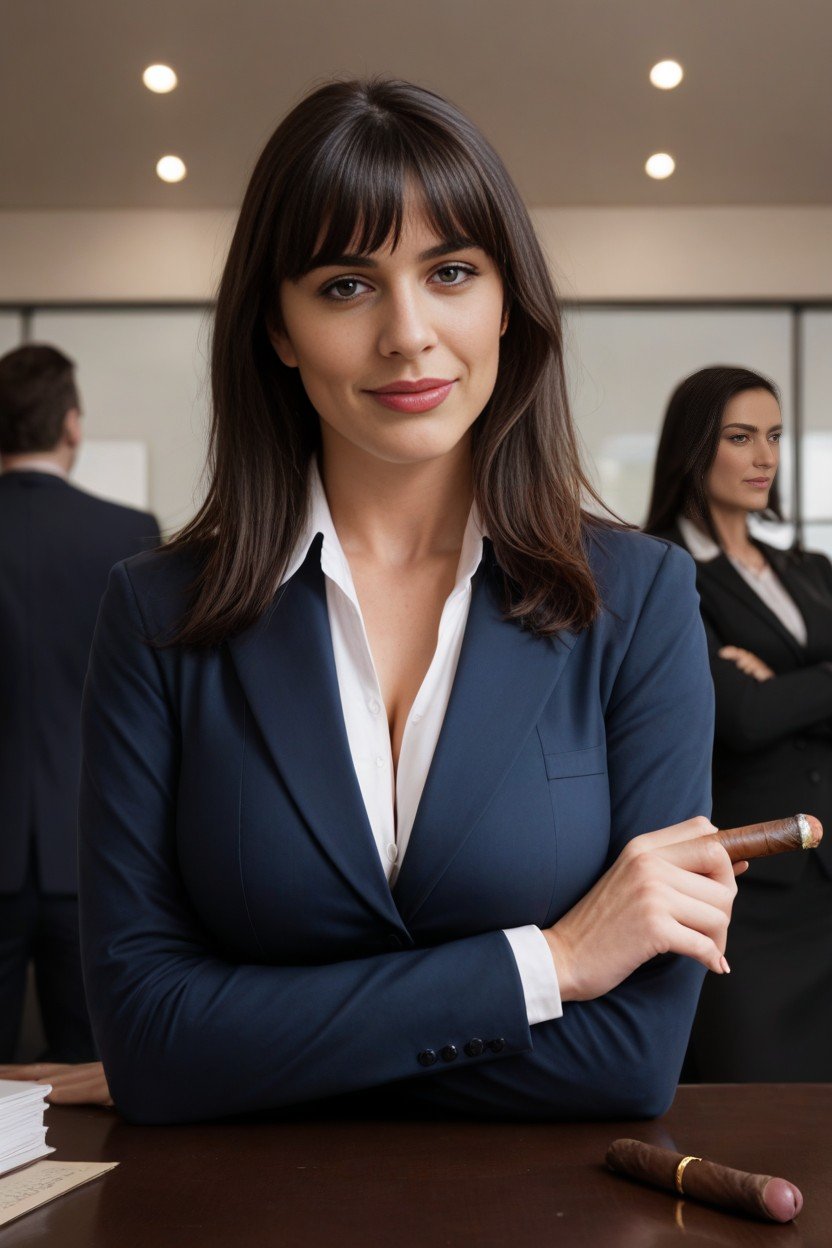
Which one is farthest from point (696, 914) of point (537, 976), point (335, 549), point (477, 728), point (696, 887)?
point (335, 549)

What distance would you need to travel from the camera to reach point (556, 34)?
5.33m

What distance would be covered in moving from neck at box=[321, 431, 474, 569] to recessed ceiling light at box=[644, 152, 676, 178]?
171 inches

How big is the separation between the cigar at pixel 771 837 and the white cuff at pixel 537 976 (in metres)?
0.18

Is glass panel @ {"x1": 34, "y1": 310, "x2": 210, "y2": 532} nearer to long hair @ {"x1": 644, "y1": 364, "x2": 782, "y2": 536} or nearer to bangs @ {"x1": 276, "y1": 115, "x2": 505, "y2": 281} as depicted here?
long hair @ {"x1": 644, "y1": 364, "x2": 782, "y2": 536}

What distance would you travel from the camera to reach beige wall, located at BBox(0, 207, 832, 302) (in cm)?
652

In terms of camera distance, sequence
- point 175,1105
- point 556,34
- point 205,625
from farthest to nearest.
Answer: point 556,34, point 205,625, point 175,1105

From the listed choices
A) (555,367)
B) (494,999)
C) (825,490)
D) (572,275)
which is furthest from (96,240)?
(494,999)

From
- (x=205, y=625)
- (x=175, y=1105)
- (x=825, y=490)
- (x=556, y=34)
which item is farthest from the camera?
(x=825, y=490)

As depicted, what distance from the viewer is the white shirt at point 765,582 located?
169 centimetres

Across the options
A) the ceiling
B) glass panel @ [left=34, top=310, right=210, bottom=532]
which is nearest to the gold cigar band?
the ceiling

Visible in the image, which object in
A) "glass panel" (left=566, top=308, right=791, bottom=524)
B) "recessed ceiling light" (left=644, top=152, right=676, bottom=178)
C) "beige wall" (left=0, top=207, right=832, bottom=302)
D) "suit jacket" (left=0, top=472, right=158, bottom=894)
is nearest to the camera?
"suit jacket" (left=0, top=472, right=158, bottom=894)

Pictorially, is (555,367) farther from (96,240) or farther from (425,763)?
(96,240)

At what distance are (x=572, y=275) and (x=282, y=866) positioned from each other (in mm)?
5774

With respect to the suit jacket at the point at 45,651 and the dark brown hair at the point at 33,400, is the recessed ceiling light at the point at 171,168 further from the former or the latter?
the suit jacket at the point at 45,651
